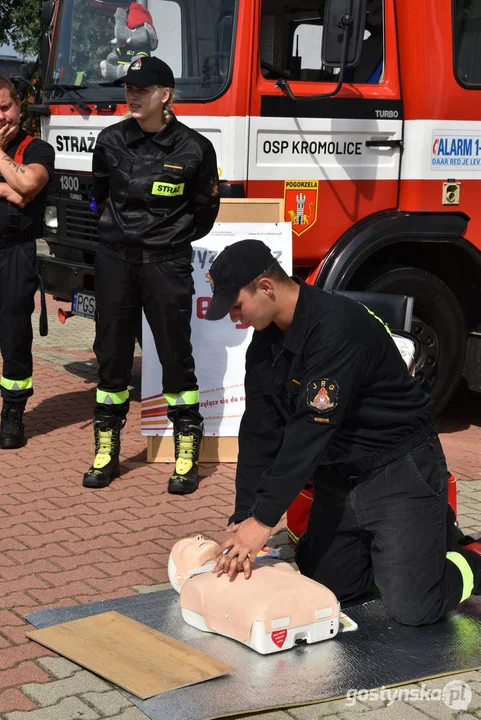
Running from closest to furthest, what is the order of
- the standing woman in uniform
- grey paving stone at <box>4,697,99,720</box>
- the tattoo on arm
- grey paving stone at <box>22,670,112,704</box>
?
Result: grey paving stone at <box>4,697,99,720</box> → grey paving stone at <box>22,670,112,704</box> → the standing woman in uniform → the tattoo on arm

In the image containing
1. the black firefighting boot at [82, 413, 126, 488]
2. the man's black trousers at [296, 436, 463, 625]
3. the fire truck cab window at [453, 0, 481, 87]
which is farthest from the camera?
the fire truck cab window at [453, 0, 481, 87]

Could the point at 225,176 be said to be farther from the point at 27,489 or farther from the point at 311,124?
the point at 27,489

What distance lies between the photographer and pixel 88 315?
23.3 feet

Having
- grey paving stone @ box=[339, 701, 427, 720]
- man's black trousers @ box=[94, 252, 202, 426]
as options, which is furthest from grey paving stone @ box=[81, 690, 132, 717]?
man's black trousers @ box=[94, 252, 202, 426]

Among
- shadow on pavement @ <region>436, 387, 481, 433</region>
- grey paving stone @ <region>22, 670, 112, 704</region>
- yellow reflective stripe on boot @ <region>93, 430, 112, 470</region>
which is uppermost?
grey paving stone @ <region>22, 670, 112, 704</region>

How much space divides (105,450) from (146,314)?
2.58ft

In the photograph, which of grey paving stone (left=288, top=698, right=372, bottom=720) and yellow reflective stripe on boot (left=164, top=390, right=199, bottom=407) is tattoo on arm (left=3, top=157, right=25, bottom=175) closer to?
yellow reflective stripe on boot (left=164, top=390, right=199, bottom=407)

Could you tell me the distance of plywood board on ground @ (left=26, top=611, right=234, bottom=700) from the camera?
11.8 feet

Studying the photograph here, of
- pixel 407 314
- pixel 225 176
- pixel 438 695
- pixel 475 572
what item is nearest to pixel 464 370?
pixel 407 314

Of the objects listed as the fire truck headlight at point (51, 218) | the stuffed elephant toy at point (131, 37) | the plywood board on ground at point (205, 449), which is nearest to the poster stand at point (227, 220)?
the plywood board on ground at point (205, 449)

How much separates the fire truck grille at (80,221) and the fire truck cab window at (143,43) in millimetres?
717

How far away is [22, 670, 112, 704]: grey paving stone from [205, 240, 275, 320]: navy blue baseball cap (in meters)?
1.31

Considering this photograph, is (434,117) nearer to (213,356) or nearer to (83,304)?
(213,356)

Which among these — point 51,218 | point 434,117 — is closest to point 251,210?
point 434,117
